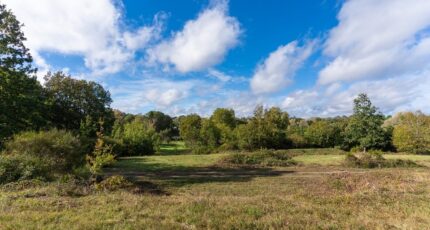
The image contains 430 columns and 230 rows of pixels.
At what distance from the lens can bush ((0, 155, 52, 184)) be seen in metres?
9.73

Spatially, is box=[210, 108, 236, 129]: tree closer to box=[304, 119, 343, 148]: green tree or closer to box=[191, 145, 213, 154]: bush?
box=[191, 145, 213, 154]: bush

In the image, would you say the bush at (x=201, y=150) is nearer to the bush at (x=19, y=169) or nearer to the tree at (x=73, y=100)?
the tree at (x=73, y=100)

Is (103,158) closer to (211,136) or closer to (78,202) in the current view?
(78,202)

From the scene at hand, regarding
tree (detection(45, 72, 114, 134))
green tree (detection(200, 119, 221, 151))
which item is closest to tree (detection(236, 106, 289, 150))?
green tree (detection(200, 119, 221, 151))

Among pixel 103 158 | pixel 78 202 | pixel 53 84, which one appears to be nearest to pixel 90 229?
pixel 78 202

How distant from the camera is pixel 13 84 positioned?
17094 mm

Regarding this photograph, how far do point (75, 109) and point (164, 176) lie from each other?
25131mm

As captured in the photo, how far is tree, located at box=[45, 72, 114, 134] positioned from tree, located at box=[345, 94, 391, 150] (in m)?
36.6

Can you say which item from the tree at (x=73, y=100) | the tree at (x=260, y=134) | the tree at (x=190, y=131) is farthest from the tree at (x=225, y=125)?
the tree at (x=73, y=100)

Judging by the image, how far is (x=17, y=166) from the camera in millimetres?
10383

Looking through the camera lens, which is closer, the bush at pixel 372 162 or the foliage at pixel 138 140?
the bush at pixel 372 162

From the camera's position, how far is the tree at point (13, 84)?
16.6 m

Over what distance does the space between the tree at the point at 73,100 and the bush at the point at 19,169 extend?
2633 cm

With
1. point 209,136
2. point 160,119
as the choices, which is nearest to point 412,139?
point 209,136
